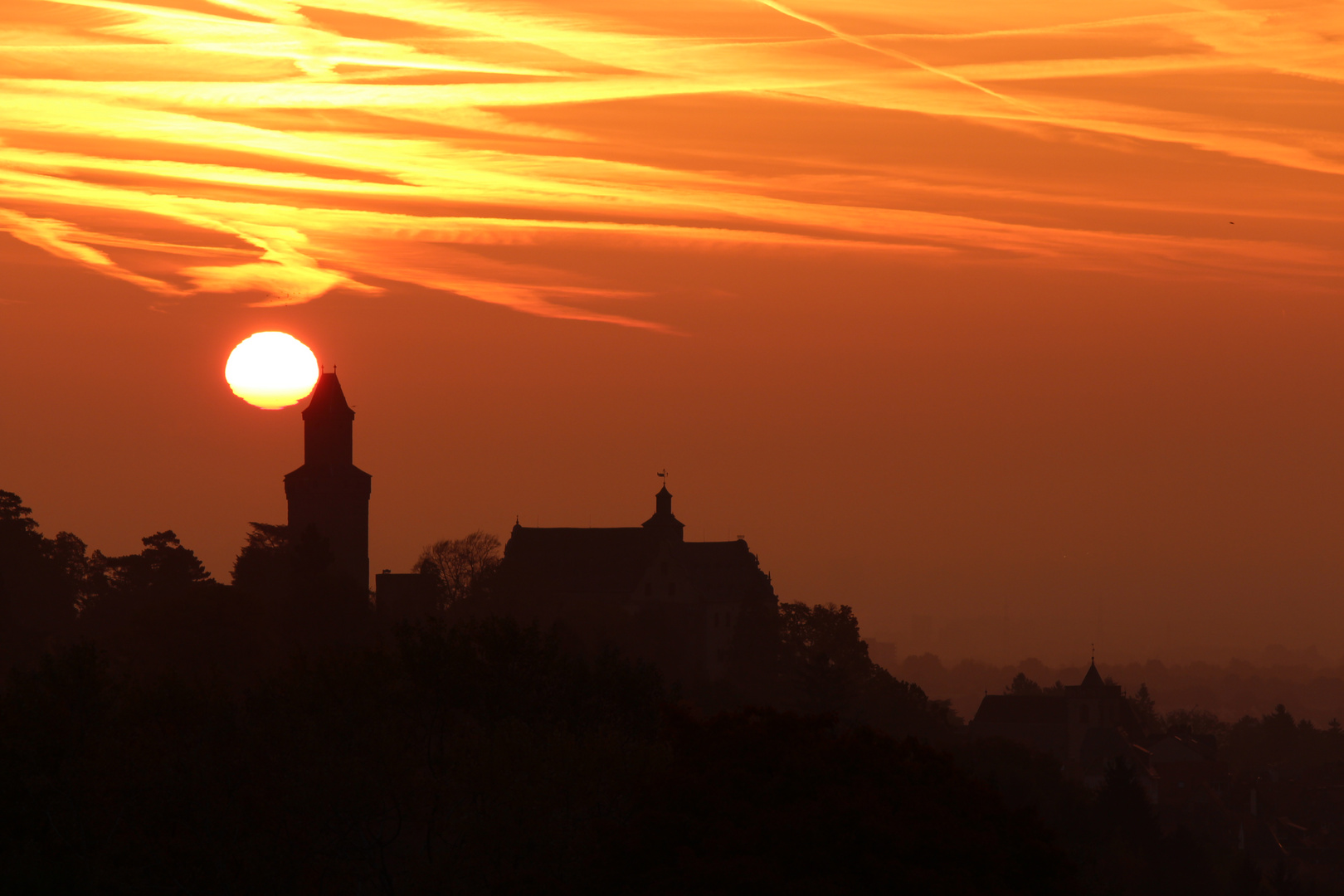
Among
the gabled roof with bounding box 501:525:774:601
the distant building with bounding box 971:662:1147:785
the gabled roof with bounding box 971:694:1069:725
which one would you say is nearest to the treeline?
the gabled roof with bounding box 501:525:774:601

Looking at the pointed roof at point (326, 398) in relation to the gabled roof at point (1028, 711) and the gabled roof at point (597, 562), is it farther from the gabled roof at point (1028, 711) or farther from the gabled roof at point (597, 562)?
the gabled roof at point (1028, 711)

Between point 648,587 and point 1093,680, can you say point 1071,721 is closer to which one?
point 1093,680

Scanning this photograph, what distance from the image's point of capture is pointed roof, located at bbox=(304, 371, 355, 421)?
474 feet

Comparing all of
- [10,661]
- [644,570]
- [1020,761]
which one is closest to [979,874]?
[10,661]

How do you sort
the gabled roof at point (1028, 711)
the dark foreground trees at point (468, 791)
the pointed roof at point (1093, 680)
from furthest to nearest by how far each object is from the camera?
1. the pointed roof at point (1093, 680)
2. the gabled roof at point (1028, 711)
3. the dark foreground trees at point (468, 791)

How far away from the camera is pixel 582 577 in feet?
507

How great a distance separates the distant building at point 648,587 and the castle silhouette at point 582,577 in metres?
0.13

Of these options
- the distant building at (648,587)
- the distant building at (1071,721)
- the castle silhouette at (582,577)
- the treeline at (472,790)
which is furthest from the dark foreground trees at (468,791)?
the distant building at (1071,721)

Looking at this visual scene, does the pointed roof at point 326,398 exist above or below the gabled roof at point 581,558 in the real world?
above

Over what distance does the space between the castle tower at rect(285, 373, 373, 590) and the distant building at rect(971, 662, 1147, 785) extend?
242 feet

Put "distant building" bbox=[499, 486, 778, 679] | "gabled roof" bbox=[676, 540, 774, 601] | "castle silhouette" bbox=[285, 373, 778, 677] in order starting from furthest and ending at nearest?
"gabled roof" bbox=[676, 540, 774, 601] < "distant building" bbox=[499, 486, 778, 679] < "castle silhouette" bbox=[285, 373, 778, 677]

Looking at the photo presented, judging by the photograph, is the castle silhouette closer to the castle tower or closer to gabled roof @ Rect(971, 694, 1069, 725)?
the castle tower

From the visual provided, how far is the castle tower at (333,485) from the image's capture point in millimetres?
141375

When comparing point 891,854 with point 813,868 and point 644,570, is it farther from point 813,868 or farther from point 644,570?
point 644,570
